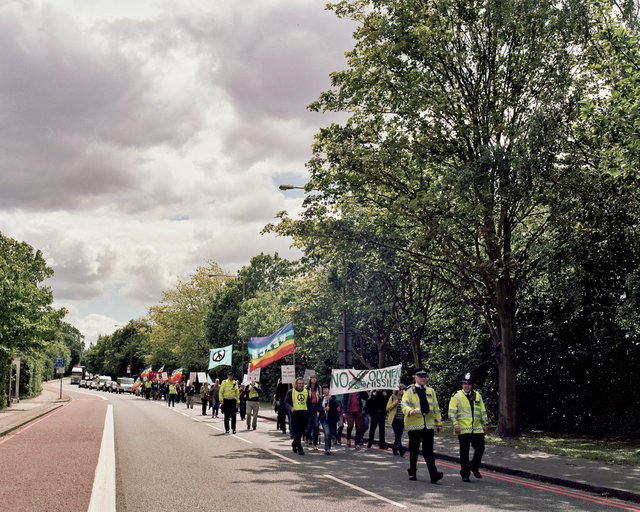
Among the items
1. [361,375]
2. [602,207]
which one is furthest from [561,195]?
[361,375]

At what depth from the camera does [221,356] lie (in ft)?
105

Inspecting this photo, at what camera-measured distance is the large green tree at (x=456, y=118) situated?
1700cm

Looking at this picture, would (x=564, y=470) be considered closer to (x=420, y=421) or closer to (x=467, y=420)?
(x=467, y=420)

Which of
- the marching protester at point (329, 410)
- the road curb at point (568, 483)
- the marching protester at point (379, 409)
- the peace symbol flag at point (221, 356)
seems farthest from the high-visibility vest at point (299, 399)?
the peace symbol flag at point (221, 356)

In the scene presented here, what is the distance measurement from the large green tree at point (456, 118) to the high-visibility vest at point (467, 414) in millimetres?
6670

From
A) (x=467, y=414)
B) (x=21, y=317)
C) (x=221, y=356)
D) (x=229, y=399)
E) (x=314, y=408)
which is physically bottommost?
(x=229, y=399)

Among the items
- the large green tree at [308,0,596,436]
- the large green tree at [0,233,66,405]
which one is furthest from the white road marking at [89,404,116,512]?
the large green tree at [0,233,66,405]

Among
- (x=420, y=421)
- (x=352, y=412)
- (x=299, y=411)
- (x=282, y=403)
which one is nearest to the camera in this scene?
(x=420, y=421)

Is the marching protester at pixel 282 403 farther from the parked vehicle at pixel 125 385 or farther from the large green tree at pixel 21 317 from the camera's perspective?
the parked vehicle at pixel 125 385

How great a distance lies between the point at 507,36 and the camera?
18484mm

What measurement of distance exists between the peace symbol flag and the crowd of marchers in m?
5.24

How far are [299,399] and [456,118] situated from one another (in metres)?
9.73

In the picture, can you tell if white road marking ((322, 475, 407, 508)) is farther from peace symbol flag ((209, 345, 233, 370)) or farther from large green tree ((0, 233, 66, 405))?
large green tree ((0, 233, 66, 405))

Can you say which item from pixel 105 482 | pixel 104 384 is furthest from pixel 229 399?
Result: pixel 104 384
